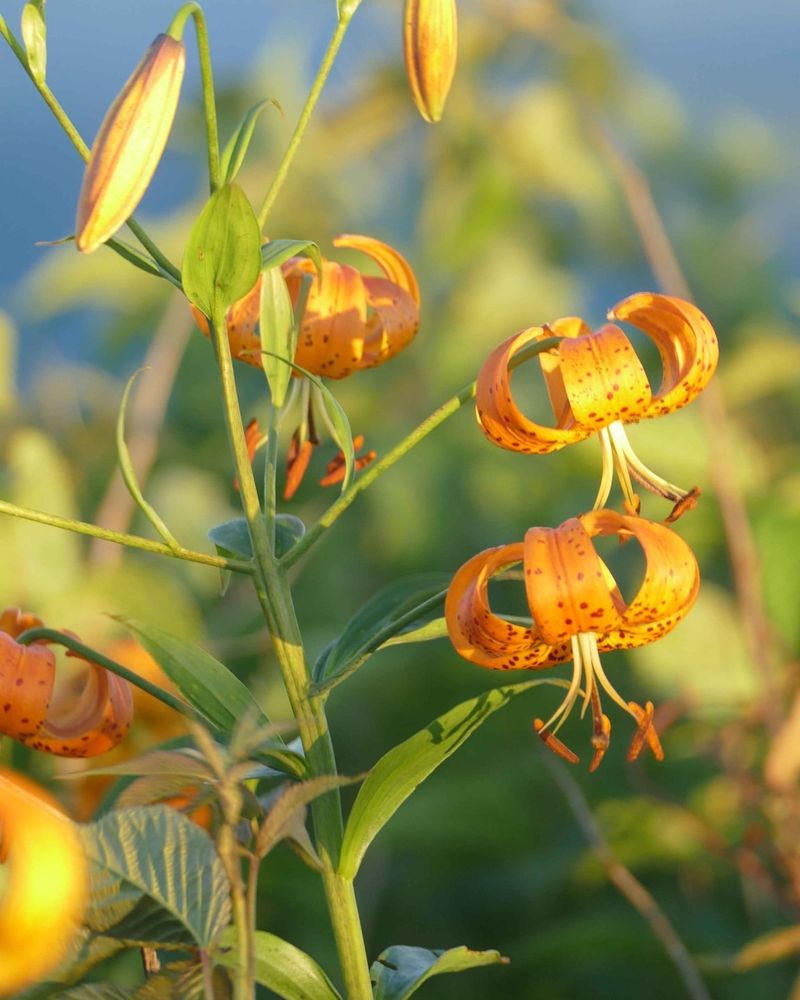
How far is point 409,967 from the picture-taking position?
64 cm

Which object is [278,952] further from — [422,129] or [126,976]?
[422,129]

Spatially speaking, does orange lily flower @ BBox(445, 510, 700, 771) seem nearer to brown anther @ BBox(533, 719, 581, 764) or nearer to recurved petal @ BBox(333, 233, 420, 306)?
brown anther @ BBox(533, 719, 581, 764)

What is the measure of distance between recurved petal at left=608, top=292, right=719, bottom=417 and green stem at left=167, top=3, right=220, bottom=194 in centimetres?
19

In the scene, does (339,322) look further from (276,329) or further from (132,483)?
(132,483)

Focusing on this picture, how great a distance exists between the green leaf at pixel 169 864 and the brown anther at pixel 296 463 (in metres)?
0.25

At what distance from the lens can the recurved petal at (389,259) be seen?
0.73 metres

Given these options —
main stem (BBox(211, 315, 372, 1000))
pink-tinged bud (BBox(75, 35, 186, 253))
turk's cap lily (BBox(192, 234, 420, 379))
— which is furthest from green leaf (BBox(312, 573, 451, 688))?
pink-tinged bud (BBox(75, 35, 186, 253))

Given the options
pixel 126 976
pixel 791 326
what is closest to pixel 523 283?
pixel 791 326

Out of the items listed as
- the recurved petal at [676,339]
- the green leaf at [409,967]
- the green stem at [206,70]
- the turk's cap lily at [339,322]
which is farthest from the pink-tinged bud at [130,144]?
the green leaf at [409,967]

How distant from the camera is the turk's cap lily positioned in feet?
2.18

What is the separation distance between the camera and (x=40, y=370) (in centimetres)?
217

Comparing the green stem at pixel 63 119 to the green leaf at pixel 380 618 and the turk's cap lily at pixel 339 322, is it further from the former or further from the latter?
the green leaf at pixel 380 618

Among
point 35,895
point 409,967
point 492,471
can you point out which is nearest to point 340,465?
point 409,967

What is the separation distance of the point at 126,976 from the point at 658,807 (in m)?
0.56
